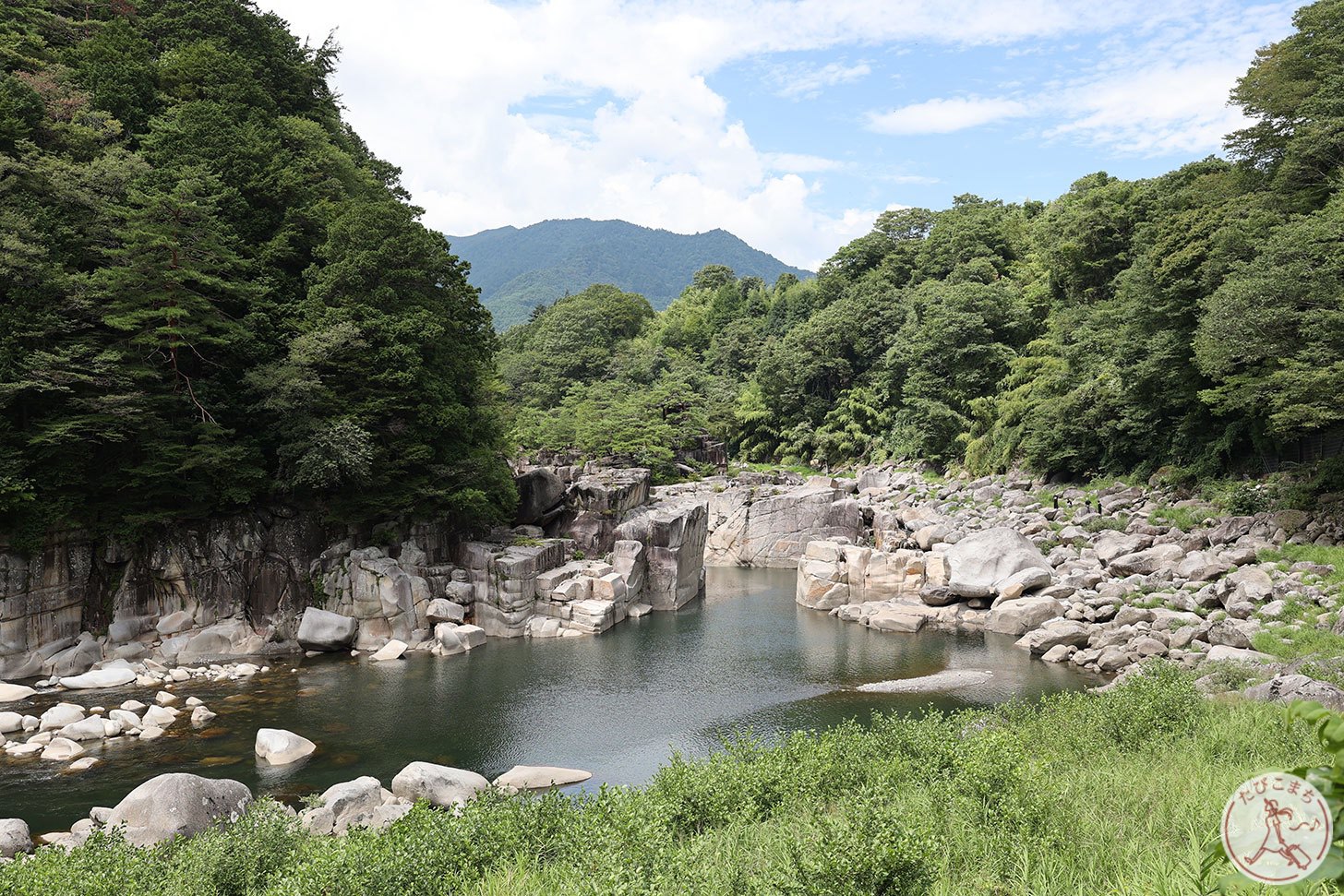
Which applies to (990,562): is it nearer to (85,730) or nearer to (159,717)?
(159,717)

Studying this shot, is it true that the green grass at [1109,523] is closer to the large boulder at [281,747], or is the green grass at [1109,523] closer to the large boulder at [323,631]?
the large boulder at [323,631]

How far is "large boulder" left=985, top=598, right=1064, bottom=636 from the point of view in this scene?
24.8m

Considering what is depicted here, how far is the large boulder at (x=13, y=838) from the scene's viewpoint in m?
11.7

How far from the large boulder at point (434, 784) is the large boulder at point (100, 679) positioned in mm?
11031

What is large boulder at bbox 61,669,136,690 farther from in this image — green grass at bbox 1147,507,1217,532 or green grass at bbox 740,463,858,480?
green grass at bbox 740,463,858,480

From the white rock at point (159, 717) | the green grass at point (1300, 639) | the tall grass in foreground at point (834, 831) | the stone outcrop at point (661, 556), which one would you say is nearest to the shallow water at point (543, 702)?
the white rock at point (159, 717)

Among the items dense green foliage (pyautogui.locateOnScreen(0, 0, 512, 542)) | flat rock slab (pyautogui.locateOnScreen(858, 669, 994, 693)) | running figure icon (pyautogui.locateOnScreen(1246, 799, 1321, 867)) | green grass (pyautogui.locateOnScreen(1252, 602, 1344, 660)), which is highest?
dense green foliage (pyautogui.locateOnScreen(0, 0, 512, 542))

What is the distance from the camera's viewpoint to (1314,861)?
152 cm

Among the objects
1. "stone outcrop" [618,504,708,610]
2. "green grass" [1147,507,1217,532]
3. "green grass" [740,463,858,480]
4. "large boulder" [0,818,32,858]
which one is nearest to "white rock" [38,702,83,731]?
"large boulder" [0,818,32,858]

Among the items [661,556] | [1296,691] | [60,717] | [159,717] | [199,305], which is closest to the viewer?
[1296,691]

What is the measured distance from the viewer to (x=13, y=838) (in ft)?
39.0

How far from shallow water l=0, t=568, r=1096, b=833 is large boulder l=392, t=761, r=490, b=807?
5.12 feet

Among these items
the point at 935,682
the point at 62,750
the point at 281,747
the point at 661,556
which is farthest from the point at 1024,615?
the point at 62,750

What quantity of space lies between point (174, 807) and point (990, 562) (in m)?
25.1
